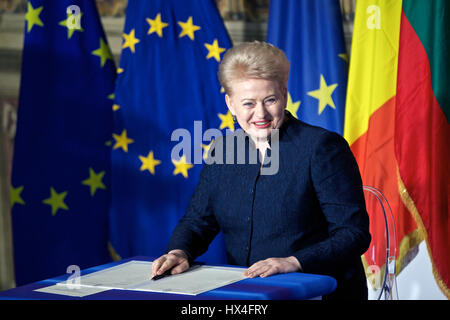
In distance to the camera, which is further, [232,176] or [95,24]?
[95,24]

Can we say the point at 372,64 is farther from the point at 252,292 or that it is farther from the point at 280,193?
the point at 252,292

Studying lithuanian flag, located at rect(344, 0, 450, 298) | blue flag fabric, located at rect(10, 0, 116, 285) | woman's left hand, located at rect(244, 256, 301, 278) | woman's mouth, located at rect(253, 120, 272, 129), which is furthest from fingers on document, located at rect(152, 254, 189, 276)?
blue flag fabric, located at rect(10, 0, 116, 285)

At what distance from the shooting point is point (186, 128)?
3348 millimetres

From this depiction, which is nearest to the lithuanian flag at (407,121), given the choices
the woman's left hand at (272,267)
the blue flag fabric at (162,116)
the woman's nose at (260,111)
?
the blue flag fabric at (162,116)

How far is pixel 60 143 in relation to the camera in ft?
11.1

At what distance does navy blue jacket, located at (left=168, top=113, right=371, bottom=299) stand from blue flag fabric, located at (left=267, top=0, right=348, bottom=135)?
51.0 inches

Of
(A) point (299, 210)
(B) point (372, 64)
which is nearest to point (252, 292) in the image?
(A) point (299, 210)

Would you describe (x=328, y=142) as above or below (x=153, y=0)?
below

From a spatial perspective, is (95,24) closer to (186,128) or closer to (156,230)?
(186,128)

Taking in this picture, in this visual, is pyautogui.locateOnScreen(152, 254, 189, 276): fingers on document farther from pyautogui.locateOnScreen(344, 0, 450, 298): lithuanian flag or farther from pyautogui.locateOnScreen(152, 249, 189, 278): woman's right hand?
pyautogui.locateOnScreen(344, 0, 450, 298): lithuanian flag

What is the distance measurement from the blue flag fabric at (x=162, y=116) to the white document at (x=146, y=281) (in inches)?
67.1

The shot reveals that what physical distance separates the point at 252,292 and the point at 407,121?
1.88m

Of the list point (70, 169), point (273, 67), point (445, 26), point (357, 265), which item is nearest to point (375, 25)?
point (445, 26)
